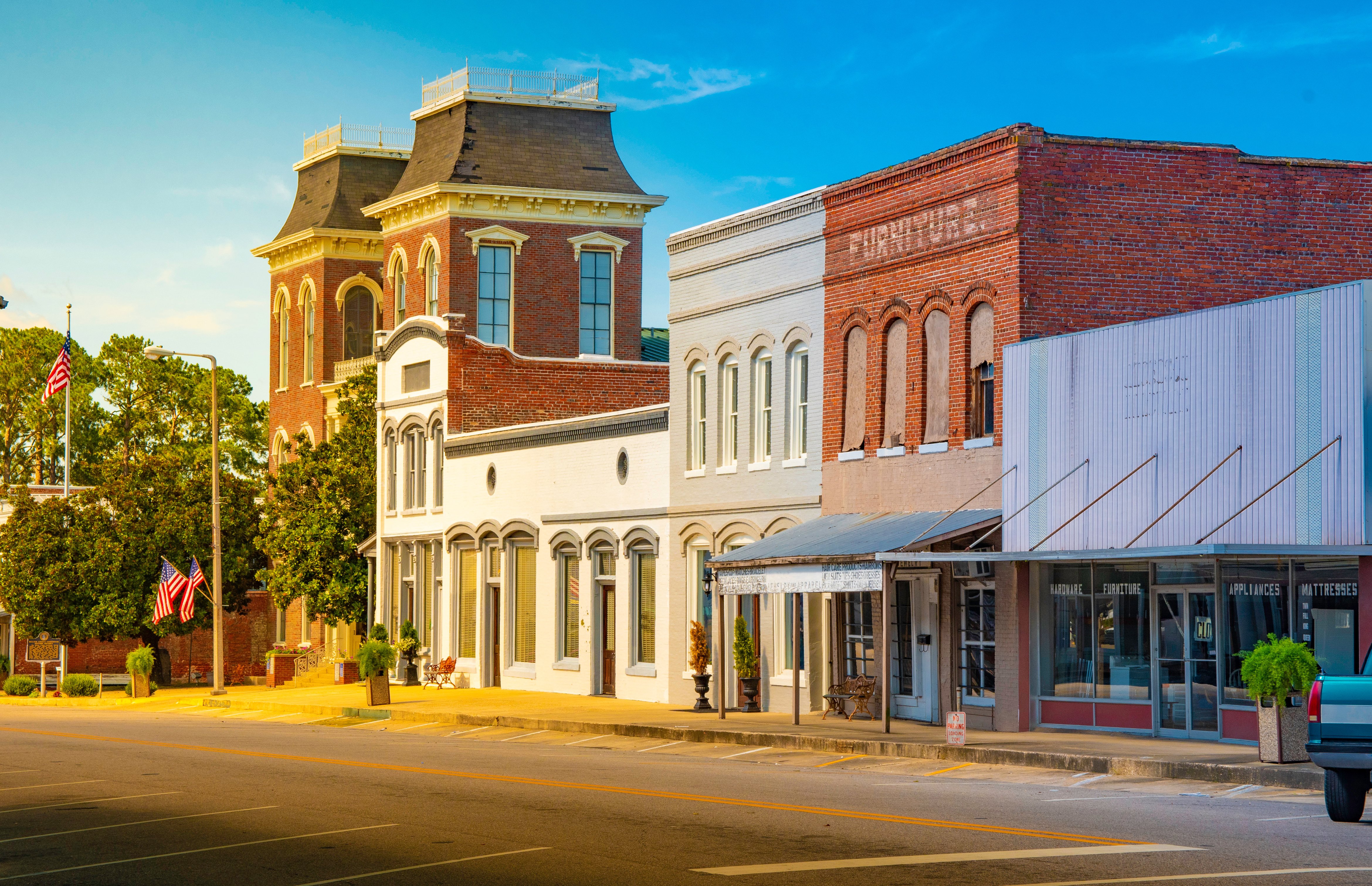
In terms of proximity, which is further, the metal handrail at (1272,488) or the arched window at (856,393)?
the arched window at (856,393)

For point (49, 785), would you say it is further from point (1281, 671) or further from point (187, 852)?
point (1281, 671)

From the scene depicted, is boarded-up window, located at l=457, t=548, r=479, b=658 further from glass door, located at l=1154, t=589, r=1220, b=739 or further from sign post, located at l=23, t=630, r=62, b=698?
glass door, located at l=1154, t=589, r=1220, b=739

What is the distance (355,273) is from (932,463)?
112ft

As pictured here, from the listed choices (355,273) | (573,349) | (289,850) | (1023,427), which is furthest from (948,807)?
(355,273)

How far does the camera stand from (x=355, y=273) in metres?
56.4

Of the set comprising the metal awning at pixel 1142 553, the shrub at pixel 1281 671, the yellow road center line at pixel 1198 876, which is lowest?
the yellow road center line at pixel 1198 876

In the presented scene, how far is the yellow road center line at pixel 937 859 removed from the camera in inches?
447

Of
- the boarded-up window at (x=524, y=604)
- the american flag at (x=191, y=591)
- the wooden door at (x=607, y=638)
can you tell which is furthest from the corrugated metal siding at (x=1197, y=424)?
the american flag at (x=191, y=591)

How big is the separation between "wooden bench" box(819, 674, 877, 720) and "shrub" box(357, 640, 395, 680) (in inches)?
412

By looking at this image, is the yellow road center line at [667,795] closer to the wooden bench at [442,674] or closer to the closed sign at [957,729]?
the closed sign at [957,729]

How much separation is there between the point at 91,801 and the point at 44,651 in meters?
37.4

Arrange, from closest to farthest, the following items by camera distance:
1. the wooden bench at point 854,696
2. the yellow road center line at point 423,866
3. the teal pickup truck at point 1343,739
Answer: the yellow road center line at point 423,866, the teal pickup truck at point 1343,739, the wooden bench at point 854,696

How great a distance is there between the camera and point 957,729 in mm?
21125

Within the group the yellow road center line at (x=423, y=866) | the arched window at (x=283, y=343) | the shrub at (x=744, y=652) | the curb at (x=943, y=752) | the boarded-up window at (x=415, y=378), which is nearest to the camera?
the yellow road center line at (x=423, y=866)
